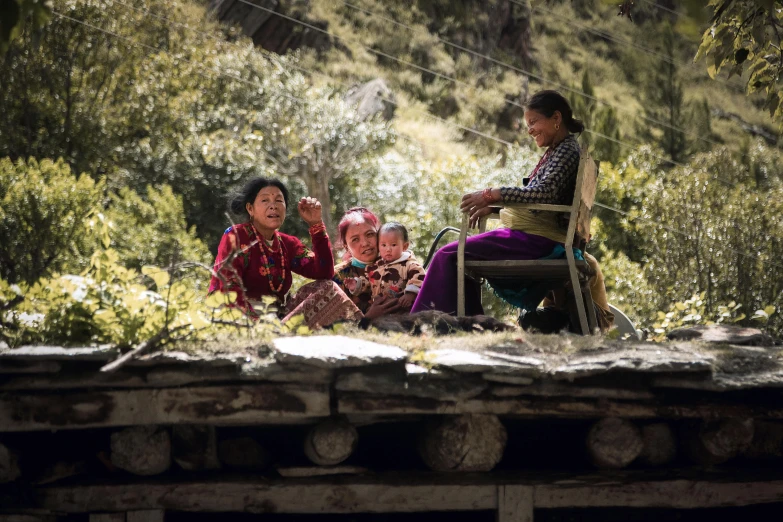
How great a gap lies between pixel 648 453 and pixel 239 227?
260cm

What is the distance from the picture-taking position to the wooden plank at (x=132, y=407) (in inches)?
159

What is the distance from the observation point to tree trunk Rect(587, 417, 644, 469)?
4.46m

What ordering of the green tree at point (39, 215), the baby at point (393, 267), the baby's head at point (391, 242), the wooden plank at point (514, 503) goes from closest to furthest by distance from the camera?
the wooden plank at point (514, 503), the baby at point (393, 267), the baby's head at point (391, 242), the green tree at point (39, 215)

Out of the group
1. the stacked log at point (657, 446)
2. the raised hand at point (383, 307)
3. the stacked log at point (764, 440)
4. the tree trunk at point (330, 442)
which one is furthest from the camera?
the raised hand at point (383, 307)

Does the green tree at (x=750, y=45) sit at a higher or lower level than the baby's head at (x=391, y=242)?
higher

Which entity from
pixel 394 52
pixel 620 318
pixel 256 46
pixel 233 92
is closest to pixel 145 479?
pixel 620 318

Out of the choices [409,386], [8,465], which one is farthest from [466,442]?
[8,465]

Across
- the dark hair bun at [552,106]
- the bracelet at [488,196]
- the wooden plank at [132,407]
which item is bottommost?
the wooden plank at [132,407]

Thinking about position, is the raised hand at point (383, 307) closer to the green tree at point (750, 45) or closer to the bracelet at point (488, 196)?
the bracelet at point (488, 196)

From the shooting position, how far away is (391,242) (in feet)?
19.4

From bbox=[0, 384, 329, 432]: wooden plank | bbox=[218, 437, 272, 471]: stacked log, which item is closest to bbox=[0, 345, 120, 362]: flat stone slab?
bbox=[0, 384, 329, 432]: wooden plank

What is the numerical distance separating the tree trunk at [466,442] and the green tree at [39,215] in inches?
466

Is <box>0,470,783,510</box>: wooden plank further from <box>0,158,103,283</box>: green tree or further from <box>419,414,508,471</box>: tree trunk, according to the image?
<box>0,158,103,283</box>: green tree

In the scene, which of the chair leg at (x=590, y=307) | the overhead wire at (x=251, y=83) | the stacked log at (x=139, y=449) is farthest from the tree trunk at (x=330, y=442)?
the overhead wire at (x=251, y=83)
